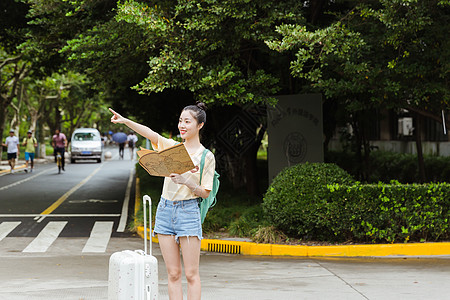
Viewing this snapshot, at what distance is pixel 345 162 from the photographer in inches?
871

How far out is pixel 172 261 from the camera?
16.4 feet

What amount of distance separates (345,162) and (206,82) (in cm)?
1168

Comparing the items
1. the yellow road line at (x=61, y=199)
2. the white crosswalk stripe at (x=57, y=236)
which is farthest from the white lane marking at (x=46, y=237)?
the yellow road line at (x=61, y=199)

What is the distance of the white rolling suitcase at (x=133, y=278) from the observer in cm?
466

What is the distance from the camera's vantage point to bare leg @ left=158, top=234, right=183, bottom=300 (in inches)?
196

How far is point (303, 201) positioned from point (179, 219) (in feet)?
19.6

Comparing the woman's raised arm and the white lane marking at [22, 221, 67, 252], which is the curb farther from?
the woman's raised arm

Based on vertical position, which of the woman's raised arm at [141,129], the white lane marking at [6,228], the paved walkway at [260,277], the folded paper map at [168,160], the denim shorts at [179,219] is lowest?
the paved walkway at [260,277]

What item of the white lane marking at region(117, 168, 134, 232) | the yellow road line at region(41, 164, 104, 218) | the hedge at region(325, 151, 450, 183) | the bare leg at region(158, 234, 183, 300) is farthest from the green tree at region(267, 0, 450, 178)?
the yellow road line at region(41, 164, 104, 218)

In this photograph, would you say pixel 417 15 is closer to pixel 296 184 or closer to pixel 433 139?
pixel 296 184

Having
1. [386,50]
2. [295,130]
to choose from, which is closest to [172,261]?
[386,50]

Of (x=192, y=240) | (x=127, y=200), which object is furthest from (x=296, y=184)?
(x=127, y=200)

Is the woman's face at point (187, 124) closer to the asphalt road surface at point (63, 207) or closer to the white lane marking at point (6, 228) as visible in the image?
the asphalt road surface at point (63, 207)

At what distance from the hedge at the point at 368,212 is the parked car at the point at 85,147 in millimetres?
32156
